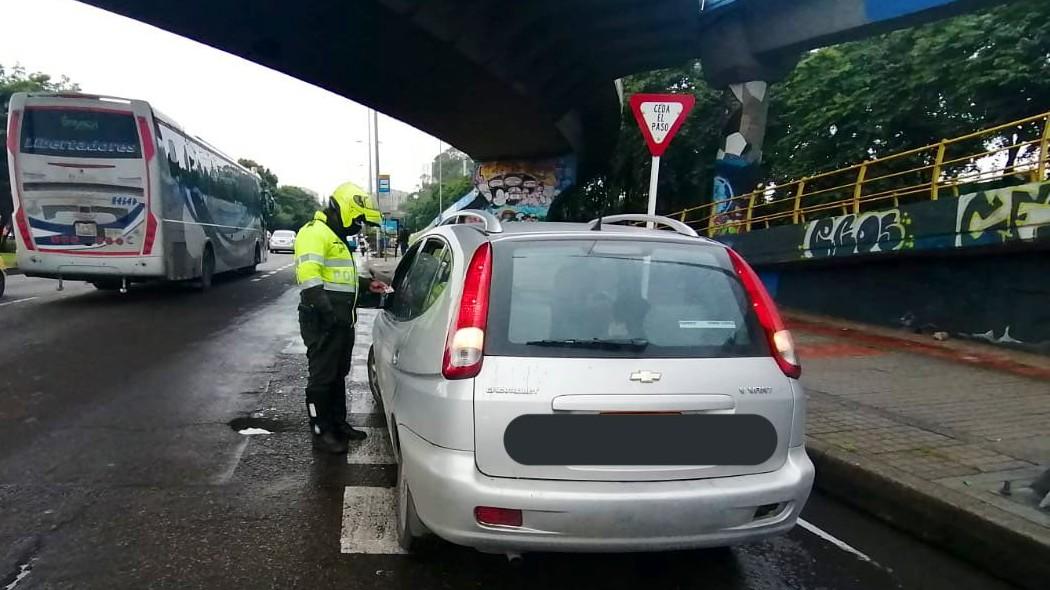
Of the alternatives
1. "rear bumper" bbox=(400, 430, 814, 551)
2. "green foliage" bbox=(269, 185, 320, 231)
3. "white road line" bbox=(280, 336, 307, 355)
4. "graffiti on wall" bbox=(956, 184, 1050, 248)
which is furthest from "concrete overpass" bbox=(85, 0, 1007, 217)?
"green foliage" bbox=(269, 185, 320, 231)

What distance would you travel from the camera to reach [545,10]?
615 inches

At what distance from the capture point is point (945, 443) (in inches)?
188

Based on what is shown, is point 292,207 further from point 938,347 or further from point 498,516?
point 498,516

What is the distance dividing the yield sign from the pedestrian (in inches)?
135

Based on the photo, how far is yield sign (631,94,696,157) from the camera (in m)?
7.11

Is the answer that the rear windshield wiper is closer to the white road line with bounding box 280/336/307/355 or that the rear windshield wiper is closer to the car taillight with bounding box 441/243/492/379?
the car taillight with bounding box 441/243/492/379

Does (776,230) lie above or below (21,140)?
below

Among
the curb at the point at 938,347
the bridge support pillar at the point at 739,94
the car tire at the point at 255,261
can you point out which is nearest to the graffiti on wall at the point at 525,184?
the car tire at the point at 255,261

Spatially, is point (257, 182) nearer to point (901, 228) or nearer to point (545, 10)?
point (545, 10)

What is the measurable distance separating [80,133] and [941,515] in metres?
13.4

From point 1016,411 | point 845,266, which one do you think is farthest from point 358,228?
point 845,266

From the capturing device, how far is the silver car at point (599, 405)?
2.67 m

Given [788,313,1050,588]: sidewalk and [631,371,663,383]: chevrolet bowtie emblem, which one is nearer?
[631,371,663,383]: chevrolet bowtie emblem

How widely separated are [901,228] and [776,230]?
297 centimetres
